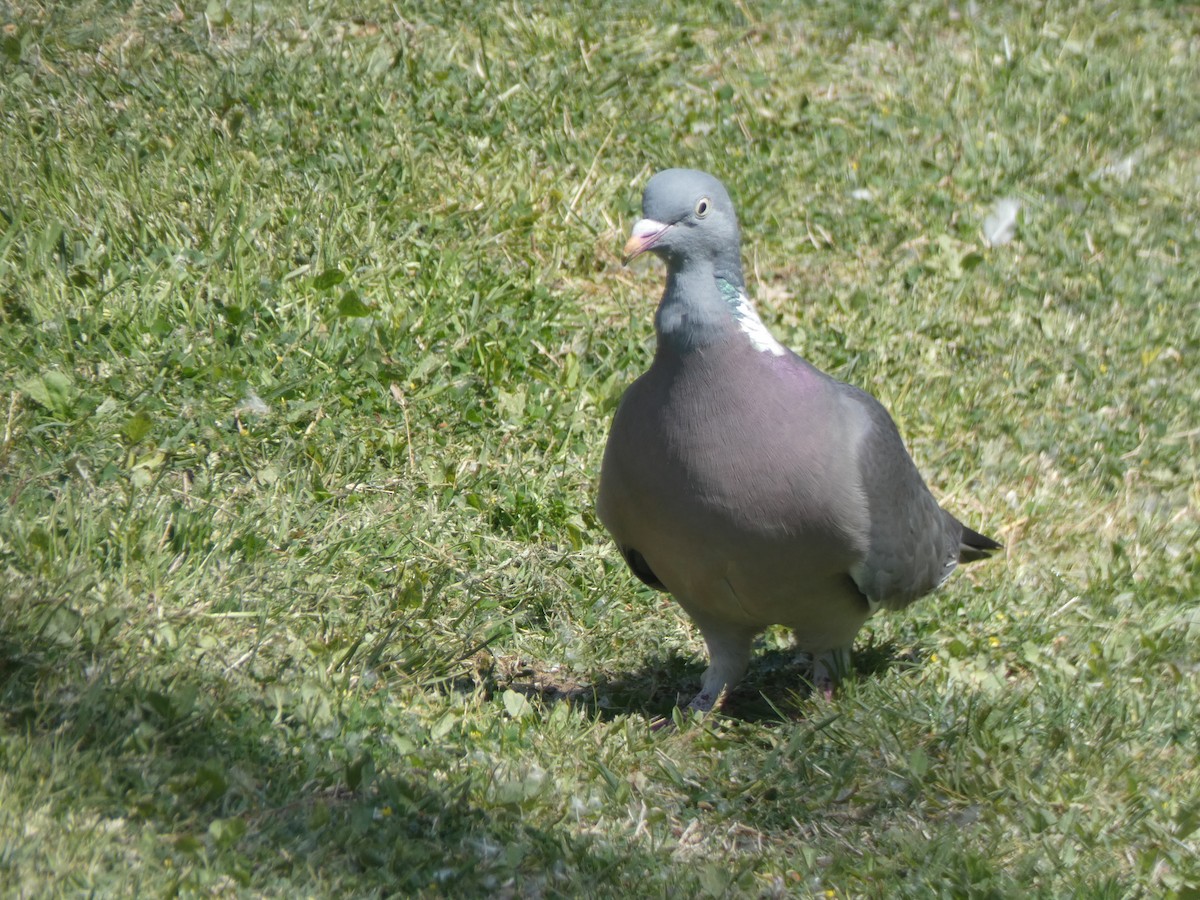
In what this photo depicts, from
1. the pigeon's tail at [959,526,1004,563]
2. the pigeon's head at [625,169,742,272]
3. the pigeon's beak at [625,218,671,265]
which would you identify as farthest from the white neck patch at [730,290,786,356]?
the pigeon's tail at [959,526,1004,563]

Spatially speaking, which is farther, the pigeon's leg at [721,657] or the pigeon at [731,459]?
the pigeon's leg at [721,657]

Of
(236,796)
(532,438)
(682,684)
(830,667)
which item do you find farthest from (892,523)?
(236,796)

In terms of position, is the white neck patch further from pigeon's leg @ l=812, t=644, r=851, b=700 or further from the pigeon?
pigeon's leg @ l=812, t=644, r=851, b=700

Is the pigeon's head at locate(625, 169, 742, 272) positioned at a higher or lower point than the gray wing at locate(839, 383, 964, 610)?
higher

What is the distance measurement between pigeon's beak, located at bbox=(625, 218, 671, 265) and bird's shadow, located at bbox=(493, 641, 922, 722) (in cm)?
133

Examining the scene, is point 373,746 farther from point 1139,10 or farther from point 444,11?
point 1139,10

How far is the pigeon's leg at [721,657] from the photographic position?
13.9 feet

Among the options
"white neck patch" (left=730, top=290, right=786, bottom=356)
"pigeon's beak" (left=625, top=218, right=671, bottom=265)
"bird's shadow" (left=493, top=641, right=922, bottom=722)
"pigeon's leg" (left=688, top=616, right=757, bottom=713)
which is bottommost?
"bird's shadow" (left=493, top=641, right=922, bottom=722)

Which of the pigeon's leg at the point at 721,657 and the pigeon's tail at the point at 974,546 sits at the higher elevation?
the pigeon's tail at the point at 974,546

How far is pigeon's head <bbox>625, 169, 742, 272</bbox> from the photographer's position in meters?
3.76

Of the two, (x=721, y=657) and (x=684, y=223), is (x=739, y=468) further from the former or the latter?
(x=721, y=657)

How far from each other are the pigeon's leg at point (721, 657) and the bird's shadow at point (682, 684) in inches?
3.5

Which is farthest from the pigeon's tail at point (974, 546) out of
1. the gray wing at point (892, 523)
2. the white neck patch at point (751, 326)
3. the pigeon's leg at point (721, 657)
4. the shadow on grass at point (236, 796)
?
the shadow on grass at point (236, 796)

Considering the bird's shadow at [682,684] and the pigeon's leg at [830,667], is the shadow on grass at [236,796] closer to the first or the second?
the bird's shadow at [682,684]
